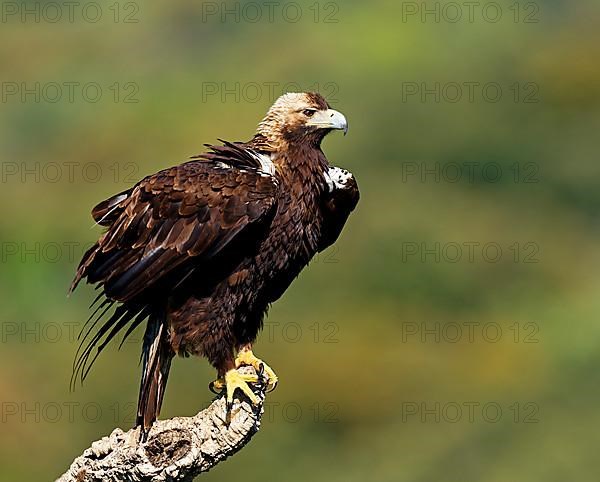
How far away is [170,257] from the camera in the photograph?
→ 7477 millimetres

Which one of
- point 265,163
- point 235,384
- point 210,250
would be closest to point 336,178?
point 265,163

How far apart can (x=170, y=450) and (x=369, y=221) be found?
10.2m

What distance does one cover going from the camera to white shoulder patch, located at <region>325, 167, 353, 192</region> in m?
7.97

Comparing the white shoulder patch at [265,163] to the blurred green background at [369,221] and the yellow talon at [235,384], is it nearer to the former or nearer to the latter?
the yellow talon at [235,384]

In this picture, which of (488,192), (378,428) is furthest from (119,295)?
(488,192)

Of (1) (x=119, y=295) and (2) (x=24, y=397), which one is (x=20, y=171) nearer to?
(2) (x=24, y=397)

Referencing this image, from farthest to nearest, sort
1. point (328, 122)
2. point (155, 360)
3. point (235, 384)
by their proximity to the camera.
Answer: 1. point (328, 122)
2. point (155, 360)
3. point (235, 384)

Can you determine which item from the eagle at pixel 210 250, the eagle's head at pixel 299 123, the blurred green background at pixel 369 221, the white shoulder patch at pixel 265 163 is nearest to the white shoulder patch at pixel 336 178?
the eagle at pixel 210 250

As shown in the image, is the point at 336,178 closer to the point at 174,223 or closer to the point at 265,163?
the point at 265,163

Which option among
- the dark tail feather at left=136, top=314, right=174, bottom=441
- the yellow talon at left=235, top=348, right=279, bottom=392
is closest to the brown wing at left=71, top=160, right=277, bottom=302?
the dark tail feather at left=136, top=314, right=174, bottom=441

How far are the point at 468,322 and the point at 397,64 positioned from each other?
7.33 metres

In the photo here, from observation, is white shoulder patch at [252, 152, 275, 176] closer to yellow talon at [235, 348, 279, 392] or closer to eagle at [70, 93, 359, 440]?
eagle at [70, 93, 359, 440]

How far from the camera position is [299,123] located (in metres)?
7.98

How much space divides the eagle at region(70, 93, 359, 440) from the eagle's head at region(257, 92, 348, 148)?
0.01 m
